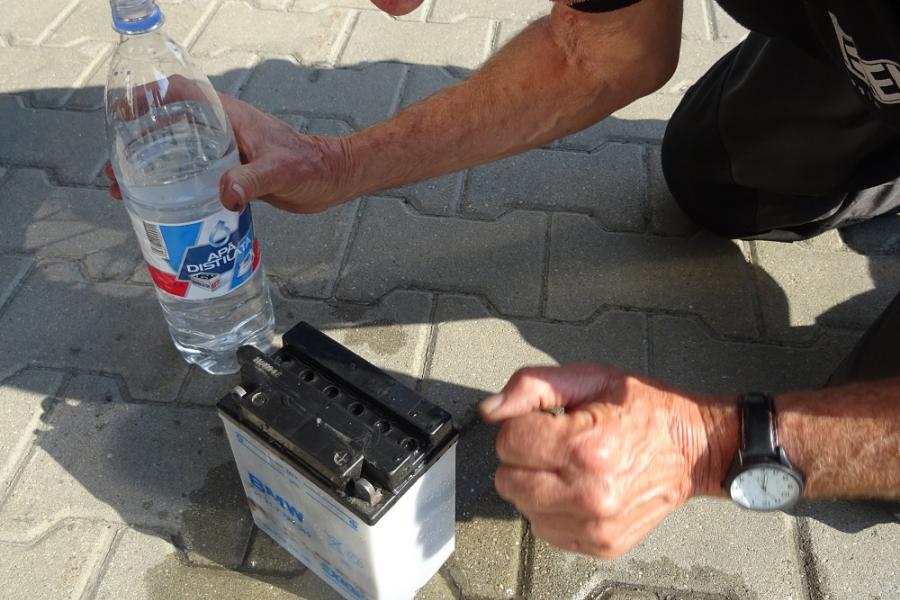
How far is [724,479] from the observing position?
1.12 metres

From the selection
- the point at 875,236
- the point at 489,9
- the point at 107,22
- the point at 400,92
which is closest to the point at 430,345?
the point at 400,92

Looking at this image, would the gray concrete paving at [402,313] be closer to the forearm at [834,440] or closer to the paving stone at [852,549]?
the paving stone at [852,549]

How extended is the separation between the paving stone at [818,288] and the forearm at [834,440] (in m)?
0.66

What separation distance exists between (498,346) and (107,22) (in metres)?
1.73

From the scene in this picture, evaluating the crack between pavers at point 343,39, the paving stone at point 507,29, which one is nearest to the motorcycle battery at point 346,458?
the crack between pavers at point 343,39

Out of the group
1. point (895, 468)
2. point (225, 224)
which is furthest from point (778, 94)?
point (225, 224)

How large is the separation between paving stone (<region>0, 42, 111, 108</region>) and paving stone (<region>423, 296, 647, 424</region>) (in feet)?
4.36

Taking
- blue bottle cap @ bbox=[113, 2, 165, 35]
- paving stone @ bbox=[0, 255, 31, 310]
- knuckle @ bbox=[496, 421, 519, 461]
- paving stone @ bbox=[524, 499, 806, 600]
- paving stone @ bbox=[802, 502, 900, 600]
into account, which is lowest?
paving stone @ bbox=[0, 255, 31, 310]

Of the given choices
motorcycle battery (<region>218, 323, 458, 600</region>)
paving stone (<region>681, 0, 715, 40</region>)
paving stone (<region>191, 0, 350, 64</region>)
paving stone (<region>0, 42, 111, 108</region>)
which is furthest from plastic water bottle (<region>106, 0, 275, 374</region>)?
paving stone (<region>681, 0, 715, 40</region>)

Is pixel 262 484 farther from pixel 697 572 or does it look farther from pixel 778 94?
pixel 778 94

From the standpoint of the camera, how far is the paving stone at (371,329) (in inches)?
64.5

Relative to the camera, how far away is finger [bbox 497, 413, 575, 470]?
1.04 m

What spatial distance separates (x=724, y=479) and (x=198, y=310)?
3.57 ft

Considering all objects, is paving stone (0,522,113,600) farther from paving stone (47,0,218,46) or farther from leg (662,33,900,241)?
paving stone (47,0,218,46)
